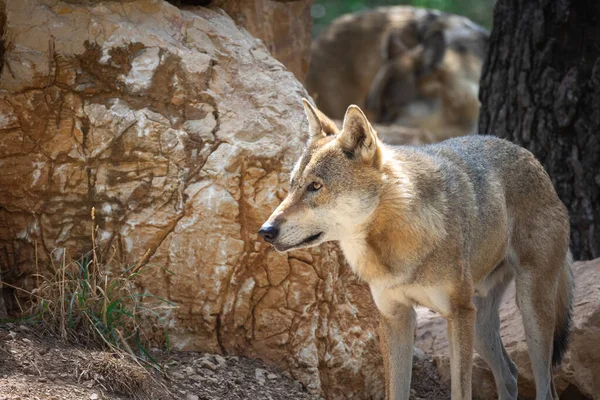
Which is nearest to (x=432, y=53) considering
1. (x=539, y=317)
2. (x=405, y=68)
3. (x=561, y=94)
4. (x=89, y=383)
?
(x=405, y=68)

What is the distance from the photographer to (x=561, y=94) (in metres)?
7.14

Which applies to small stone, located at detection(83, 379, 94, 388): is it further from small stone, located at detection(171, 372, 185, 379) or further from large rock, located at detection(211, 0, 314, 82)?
large rock, located at detection(211, 0, 314, 82)

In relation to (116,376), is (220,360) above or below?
Result: below

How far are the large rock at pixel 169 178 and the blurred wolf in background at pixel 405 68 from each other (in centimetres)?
966

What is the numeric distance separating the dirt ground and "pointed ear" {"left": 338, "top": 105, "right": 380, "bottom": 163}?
162 centimetres

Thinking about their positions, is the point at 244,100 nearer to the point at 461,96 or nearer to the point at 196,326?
the point at 196,326

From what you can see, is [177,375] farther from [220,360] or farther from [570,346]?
[570,346]

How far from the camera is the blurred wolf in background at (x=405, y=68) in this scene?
15320 mm

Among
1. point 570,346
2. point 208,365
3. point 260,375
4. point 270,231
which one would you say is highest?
point 270,231

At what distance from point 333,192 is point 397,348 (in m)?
1.19

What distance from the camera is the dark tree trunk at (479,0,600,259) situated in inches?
277

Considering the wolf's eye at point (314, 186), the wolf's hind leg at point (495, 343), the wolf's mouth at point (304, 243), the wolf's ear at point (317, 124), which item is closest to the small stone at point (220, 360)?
the wolf's mouth at point (304, 243)

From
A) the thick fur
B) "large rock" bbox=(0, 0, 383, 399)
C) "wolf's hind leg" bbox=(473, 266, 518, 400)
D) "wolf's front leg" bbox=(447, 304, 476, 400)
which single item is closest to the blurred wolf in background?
"wolf's hind leg" bbox=(473, 266, 518, 400)

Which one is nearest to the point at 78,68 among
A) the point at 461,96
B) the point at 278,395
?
the point at 278,395
